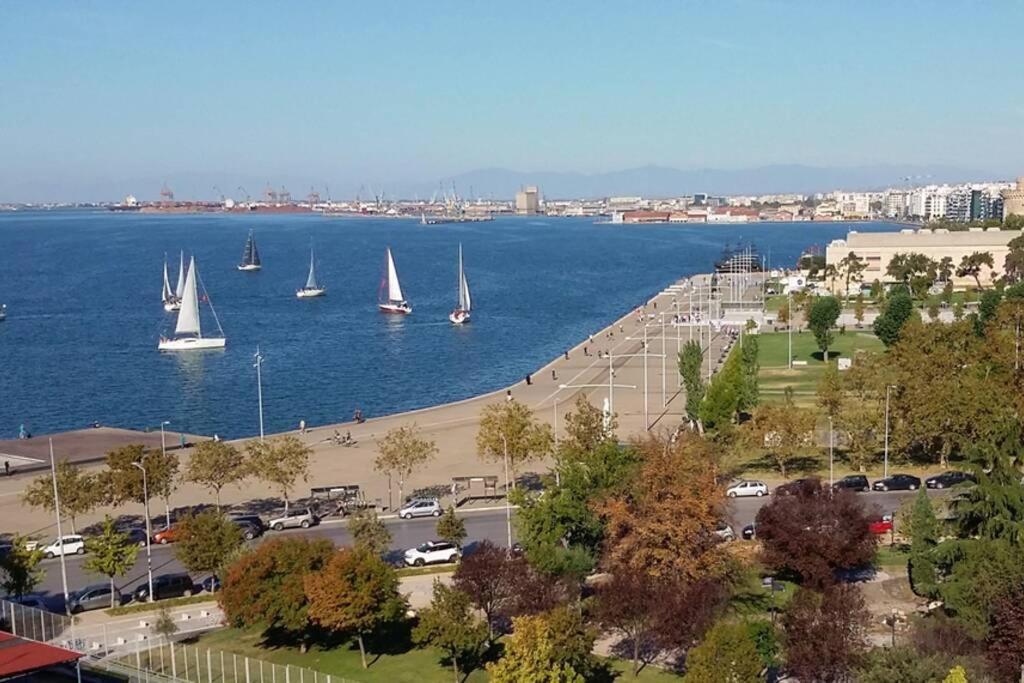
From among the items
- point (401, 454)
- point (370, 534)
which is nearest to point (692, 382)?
point (401, 454)

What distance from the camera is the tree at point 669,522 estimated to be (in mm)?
20766

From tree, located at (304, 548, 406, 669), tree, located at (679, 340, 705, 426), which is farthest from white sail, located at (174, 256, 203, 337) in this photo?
tree, located at (304, 548, 406, 669)

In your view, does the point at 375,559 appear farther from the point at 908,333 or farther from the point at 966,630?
the point at 908,333

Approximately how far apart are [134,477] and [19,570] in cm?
583

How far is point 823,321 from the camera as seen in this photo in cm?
5556

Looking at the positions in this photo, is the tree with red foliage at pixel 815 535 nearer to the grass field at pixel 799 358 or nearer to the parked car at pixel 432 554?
the parked car at pixel 432 554

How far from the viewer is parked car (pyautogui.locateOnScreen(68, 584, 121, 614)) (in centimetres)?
2295

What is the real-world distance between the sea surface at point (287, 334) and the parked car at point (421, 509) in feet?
56.9

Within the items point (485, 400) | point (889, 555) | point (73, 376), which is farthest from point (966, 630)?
point (73, 376)

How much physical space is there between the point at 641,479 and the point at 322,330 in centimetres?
5797

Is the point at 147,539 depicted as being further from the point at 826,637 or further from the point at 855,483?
the point at 855,483

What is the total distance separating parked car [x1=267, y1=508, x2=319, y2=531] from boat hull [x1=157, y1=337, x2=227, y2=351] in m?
43.0

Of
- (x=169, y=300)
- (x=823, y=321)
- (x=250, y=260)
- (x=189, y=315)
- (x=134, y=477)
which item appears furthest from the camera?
(x=250, y=260)

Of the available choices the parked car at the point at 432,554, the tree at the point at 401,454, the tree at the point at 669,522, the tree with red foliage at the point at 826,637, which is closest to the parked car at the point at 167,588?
the parked car at the point at 432,554
